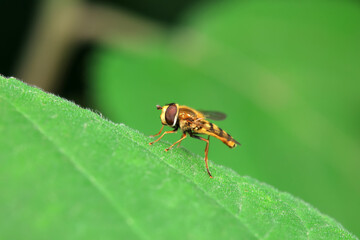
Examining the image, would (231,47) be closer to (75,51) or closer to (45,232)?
(75,51)

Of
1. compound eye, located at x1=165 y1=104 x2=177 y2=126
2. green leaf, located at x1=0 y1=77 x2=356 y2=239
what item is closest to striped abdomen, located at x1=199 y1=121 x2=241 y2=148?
compound eye, located at x1=165 y1=104 x2=177 y2=126

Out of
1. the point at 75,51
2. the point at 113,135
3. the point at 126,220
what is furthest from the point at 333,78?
the point at 126,220

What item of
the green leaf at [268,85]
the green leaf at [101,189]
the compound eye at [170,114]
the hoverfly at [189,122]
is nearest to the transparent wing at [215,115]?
the hoverfly at [189,122]

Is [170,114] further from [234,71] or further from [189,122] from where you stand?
[234,71]

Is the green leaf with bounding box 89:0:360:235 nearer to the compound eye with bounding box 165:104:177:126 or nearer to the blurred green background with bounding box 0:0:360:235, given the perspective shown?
the blurred green background with bounding box 0:0:360:235

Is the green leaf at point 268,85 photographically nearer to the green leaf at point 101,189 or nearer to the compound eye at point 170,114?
the compound eye at point 170,114

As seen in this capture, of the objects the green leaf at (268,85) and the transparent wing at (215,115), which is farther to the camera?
the green leaf at (268,85)
